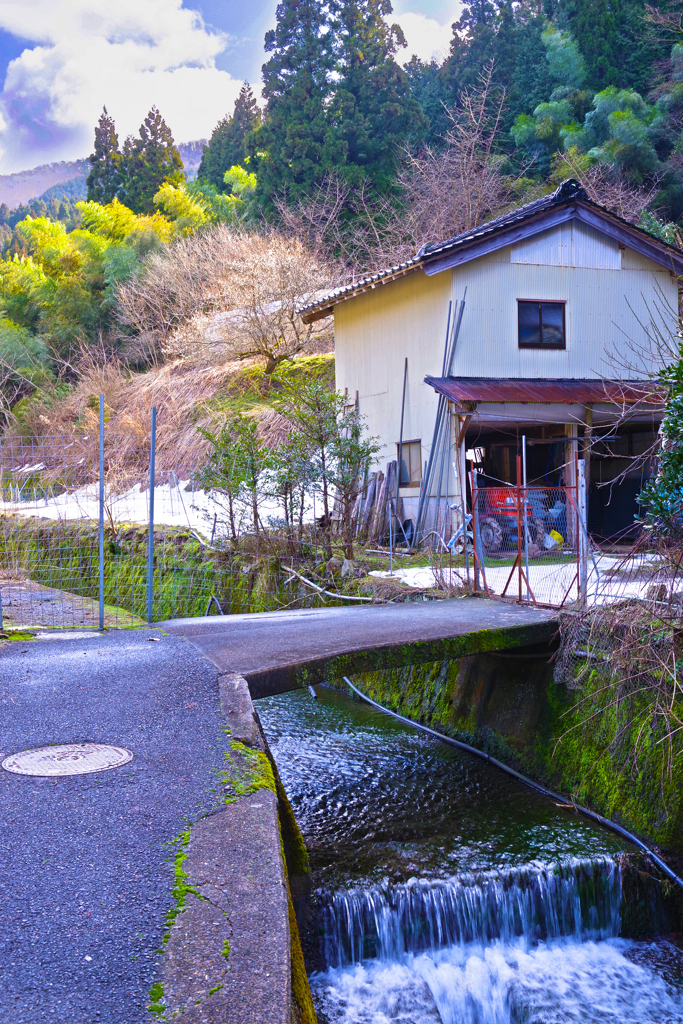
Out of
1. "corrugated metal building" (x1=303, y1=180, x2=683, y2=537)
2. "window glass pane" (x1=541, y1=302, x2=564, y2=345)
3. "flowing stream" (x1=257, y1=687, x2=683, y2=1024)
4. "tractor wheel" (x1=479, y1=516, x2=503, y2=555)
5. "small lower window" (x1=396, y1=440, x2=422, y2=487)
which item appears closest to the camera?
"flowing stream" (x1=257, y1=687, x2=683, y2=1024)

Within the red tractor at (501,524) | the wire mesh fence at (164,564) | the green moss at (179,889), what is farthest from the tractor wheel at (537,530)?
the green moss at (179,889)

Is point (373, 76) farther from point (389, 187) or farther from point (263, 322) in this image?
point (263, 322)

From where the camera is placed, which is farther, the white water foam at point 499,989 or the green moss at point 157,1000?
the white water foam at point 499,989

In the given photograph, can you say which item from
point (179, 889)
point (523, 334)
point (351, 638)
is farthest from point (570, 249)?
point (179, 889)

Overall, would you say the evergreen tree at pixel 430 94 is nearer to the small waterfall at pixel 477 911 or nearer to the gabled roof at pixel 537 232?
the gabled roof at pixel 537 232

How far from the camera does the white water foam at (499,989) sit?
501 centimetres

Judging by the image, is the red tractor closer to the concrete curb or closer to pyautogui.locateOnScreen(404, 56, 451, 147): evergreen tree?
the concrete curb

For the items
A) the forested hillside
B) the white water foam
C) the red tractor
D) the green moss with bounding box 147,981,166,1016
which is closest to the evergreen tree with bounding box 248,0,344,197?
the forested hillside

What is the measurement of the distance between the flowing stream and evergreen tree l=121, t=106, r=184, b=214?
44049mm

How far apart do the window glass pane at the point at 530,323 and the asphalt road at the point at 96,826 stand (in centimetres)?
1204

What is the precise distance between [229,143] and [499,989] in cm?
5128

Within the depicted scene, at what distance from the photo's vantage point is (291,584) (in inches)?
505

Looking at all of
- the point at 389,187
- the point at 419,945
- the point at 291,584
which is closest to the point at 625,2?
the point at 389,187

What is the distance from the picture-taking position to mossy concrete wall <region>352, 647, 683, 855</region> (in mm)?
6391
